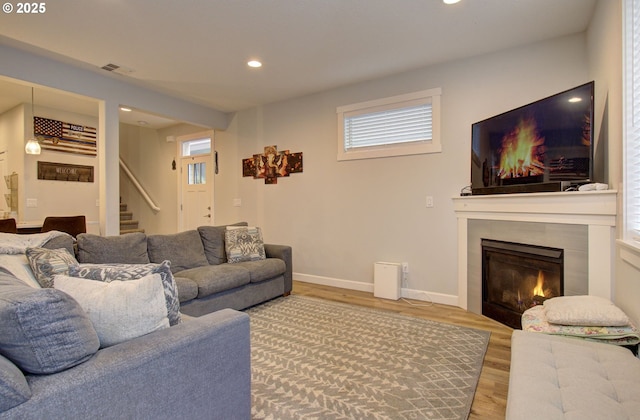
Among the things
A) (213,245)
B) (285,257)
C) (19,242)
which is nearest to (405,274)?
(285,257)

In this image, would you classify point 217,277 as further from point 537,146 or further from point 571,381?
point 537,146

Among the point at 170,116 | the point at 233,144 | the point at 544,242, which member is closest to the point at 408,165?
the point at 544,242

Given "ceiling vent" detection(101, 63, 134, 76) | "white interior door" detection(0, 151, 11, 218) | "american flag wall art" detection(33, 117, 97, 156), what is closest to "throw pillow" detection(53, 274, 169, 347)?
"ceiling vent" detection(101, 63, 134, 76)

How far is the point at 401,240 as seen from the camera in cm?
395

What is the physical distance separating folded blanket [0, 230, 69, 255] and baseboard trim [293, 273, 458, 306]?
3.04 m

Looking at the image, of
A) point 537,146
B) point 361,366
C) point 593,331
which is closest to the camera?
point 593,331

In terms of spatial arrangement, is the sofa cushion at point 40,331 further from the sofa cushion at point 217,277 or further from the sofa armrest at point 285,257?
the sofa armrest at point 285,257

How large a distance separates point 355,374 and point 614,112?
236 cm

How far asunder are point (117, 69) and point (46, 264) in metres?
2.77

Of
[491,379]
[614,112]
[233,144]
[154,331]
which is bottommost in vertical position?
[491,379]

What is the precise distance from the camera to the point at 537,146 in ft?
8.77

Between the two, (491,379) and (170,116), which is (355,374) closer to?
(491,379)

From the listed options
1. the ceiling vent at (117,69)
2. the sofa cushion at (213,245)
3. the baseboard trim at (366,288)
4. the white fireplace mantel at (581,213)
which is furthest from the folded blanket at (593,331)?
the ceiling vent at (117,69)

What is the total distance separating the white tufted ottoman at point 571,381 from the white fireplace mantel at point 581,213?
812mm
